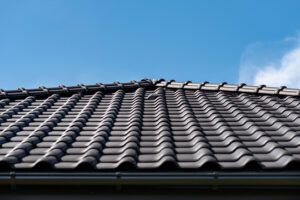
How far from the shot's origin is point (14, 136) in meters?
4.50

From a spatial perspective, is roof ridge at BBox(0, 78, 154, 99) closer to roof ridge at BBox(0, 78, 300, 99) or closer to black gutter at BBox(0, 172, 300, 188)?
roof ridge at BBox(0, 78, 300, 99)

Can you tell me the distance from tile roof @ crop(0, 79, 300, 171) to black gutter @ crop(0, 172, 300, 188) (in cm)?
10

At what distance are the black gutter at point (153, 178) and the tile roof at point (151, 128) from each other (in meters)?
0.10

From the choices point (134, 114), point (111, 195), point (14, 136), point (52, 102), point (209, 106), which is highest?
point (52, 102)

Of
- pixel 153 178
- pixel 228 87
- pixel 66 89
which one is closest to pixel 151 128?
pixel 153 178

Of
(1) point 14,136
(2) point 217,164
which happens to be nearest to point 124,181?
(2) point 217,164

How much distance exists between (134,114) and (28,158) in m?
2.06

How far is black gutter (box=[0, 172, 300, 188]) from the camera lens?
3.12 meters

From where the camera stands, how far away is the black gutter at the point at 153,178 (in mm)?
3121

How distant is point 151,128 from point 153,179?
1.57 m

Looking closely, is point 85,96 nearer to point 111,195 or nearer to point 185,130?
point 185,130

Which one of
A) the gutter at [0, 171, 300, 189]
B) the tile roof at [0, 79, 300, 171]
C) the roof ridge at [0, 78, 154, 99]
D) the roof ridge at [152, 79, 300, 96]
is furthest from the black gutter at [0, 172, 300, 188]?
the roof ridge at [0, 78, 154, 99]

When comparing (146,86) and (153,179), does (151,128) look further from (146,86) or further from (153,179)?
(146,86)

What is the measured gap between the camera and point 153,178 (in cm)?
316
